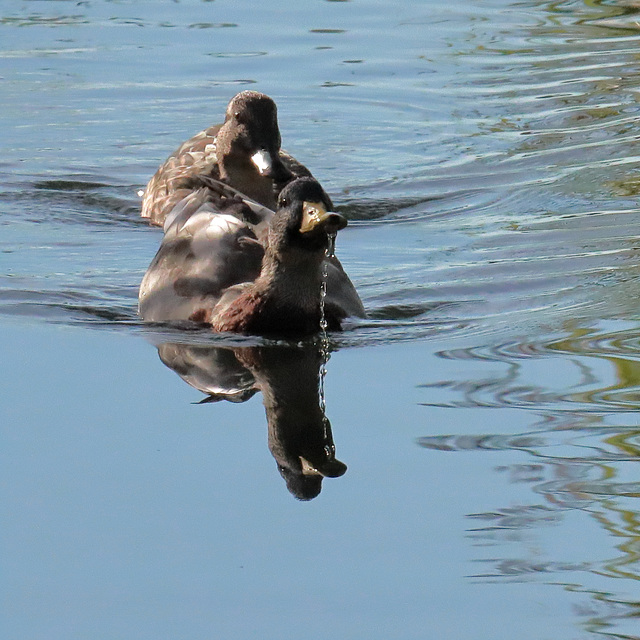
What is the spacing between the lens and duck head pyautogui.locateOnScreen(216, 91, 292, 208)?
11188 mm

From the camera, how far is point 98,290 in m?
9.14

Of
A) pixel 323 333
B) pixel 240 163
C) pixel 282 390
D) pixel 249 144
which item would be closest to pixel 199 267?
pixel 323 333

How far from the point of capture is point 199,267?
27.8ft

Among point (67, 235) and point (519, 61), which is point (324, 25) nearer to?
point (519, 61)

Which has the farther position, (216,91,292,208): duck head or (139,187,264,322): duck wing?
(216,91,292,208): duck head

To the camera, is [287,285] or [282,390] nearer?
[282,390]

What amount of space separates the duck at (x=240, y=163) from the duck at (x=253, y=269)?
1.89 m

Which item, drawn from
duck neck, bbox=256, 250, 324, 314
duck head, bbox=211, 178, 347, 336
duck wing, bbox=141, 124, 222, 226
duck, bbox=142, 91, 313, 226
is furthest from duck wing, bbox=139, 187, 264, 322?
duck, bbox=142, 91, 313, 226

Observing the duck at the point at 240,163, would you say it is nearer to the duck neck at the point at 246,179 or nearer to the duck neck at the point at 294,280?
the duck neck at the point at 246,179

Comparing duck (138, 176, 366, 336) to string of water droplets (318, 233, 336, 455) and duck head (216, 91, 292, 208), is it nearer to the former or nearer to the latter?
string of water droplets (318, 233, 336, 455)

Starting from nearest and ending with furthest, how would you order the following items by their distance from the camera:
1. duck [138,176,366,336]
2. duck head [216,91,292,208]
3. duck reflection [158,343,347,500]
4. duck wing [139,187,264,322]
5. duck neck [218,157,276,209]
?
duck reflection [158,343,347,500] → duck [138,176,366,336] → duck wing [139,187,264,322] → duck head [216,91,292,208] → duck neck [218,157,276,209]

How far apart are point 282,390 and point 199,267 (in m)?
1.65

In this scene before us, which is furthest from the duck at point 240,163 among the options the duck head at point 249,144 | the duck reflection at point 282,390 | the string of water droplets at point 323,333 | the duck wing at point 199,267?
the duck reflection at point 282,390

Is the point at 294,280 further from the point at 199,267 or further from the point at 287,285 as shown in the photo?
the point at 199,267
